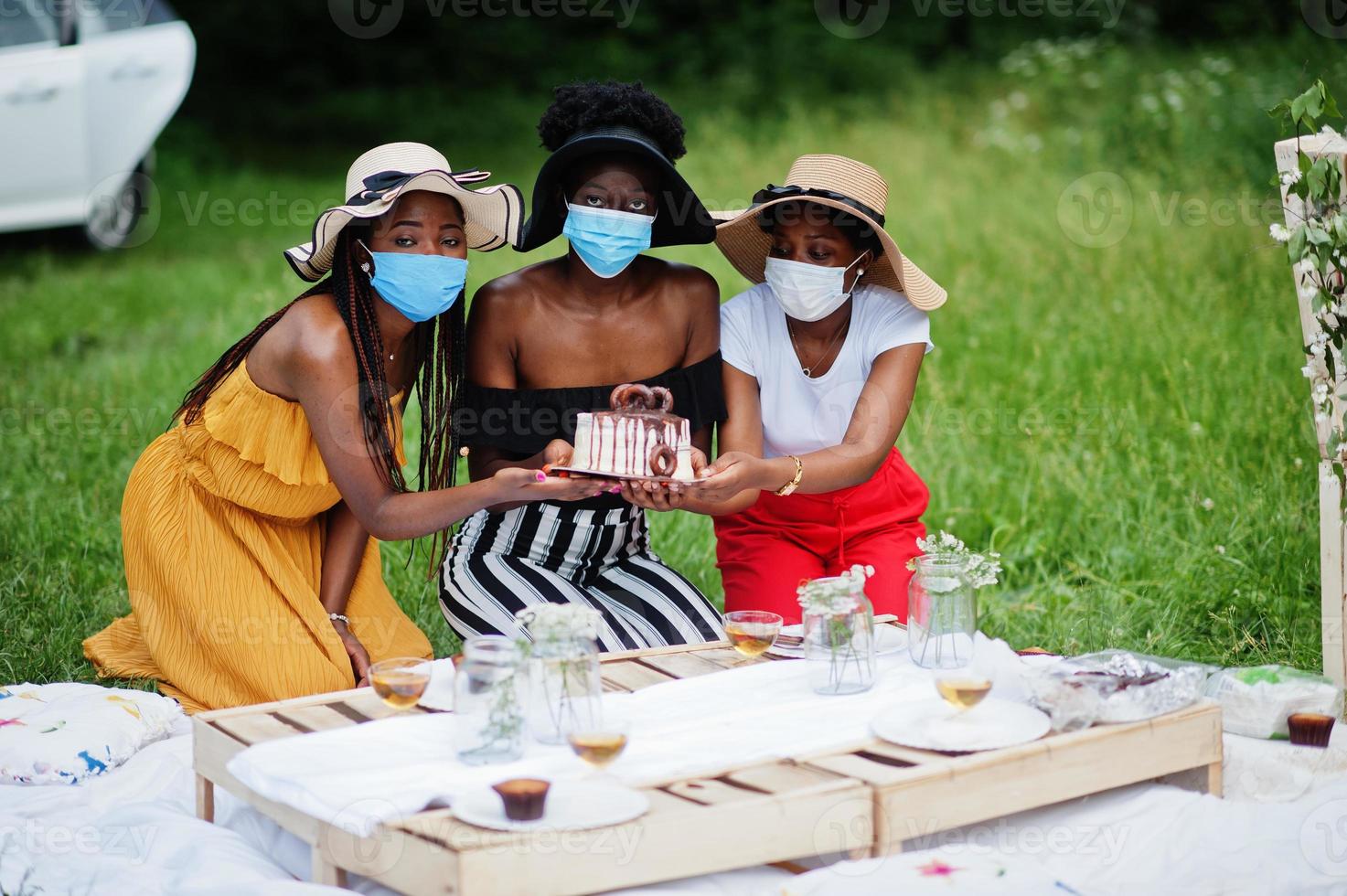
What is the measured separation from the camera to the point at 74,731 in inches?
148

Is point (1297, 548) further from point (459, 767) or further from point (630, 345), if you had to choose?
point (459, 767)

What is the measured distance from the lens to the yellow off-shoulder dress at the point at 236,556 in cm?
407

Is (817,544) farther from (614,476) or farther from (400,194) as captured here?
(400,194)

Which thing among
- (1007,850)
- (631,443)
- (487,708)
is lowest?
(1007,850)

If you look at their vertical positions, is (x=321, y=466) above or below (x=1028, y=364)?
below

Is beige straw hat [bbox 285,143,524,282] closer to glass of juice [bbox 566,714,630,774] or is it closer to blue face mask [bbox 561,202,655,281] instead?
blue face mask [bbox 561,202,655,281]

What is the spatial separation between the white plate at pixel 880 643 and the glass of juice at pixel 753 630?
17 centimetres

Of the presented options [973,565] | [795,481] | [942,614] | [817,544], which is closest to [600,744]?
[942,614]

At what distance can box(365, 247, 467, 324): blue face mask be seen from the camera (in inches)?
156

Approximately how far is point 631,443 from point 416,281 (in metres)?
0.74

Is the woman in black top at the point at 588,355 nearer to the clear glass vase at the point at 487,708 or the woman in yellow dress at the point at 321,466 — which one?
the woman in yellow dress at the point at 321,466

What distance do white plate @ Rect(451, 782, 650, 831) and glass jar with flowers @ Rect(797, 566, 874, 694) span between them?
Answer: 0.72m
